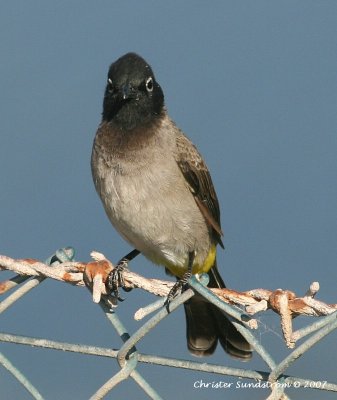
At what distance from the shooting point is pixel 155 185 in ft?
14.6

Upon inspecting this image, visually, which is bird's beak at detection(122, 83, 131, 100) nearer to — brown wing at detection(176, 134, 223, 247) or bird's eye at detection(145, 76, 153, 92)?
bird's eye at detection(145, 76, 153, 92)

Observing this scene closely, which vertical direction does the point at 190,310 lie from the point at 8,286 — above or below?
below

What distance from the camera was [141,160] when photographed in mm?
4465

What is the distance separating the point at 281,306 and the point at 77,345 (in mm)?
594

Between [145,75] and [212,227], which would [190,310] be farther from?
[145,75]

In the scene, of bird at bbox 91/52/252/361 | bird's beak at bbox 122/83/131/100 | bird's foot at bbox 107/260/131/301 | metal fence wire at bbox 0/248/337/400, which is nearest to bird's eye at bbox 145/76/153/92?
bird at bbox 91/52/252/361

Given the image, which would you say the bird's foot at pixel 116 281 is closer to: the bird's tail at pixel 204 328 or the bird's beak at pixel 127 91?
the bird's tail at pixel 204 328

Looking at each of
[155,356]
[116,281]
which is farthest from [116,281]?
[155,356]

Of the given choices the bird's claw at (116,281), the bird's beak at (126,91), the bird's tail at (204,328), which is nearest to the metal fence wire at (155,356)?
the bird's claw at (116,281)

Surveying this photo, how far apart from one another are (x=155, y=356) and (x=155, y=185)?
2.17 metres

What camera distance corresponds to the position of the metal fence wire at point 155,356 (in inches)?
81.1

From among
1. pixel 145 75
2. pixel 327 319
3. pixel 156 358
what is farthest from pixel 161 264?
pixel 327 319

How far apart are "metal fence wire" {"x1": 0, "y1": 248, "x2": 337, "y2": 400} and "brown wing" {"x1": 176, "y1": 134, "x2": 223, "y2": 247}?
1966mm

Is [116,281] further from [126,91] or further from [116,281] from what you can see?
[126,91]
